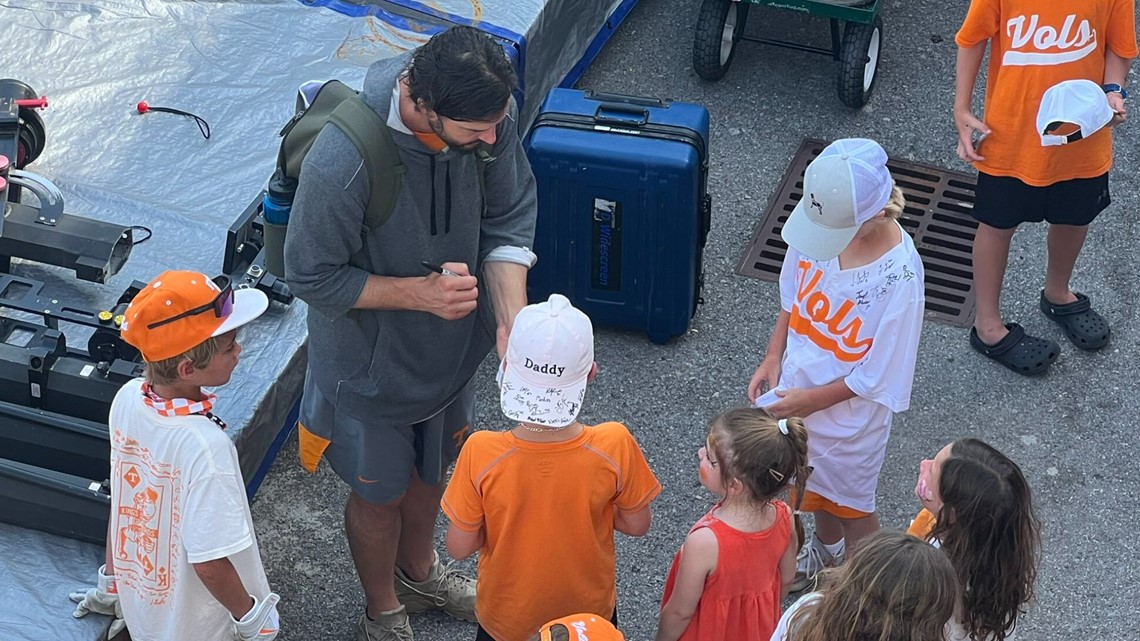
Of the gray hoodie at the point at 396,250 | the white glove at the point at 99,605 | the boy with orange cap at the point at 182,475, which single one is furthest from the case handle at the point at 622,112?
the white glove at the point at 99,605

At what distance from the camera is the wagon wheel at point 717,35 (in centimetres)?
551

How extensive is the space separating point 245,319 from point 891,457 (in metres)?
2.31

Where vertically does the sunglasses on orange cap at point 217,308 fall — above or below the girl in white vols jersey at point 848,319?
above

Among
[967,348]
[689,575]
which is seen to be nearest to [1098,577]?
[967,348]

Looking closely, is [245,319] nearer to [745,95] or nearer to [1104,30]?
[1104,30]

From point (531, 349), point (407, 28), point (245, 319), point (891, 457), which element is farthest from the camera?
point (407, 28)

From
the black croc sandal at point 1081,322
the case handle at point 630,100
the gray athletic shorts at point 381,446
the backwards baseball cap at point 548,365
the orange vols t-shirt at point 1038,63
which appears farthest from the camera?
the black croc sandal at point 1081,322

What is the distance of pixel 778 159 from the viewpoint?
5.33 metres

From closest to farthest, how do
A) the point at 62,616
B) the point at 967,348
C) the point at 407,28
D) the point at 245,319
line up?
the point at 245,319 < the point at 62,616 < the point at 967,348 < the point at 407,28

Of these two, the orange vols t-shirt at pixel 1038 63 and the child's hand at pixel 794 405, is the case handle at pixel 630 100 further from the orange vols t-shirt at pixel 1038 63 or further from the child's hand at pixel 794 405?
the child's hand at pixel 794 405

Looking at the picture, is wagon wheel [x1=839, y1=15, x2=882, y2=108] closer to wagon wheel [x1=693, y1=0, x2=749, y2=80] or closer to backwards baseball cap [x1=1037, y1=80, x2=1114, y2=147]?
wagon wheel [x1=693, y1=0, x2=749, y2=80]

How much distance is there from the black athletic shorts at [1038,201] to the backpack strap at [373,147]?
2306 millimetres

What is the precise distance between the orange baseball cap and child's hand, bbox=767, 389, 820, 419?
93 cm

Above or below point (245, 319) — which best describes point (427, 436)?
below
